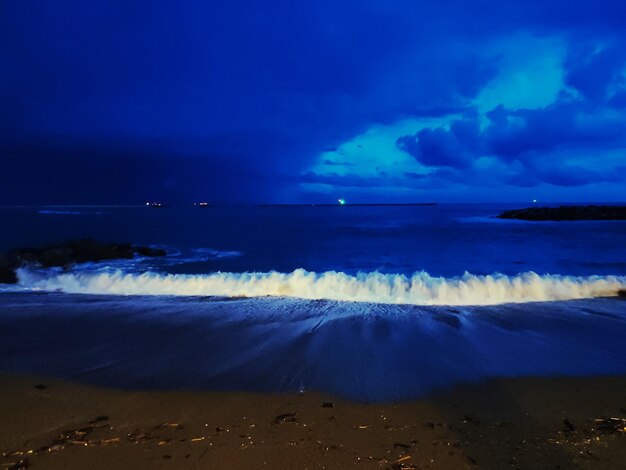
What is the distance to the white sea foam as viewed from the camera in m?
9.35

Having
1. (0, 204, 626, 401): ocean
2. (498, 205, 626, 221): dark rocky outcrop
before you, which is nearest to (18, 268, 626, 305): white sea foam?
(0, 204, 626, 401): ocean

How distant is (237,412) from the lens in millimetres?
3730

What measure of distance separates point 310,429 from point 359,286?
7.08 metres

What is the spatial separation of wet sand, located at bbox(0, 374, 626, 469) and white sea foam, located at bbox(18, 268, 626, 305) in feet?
16.5

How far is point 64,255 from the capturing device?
15398 mm

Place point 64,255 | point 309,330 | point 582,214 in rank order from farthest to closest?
point 582,214 < point 64,255 < point 309,330

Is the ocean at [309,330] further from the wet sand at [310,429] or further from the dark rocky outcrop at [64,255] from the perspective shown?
the dark rocky outcrop at [64,255]

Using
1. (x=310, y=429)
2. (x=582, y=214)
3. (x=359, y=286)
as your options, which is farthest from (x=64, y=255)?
(x=582, y=214)

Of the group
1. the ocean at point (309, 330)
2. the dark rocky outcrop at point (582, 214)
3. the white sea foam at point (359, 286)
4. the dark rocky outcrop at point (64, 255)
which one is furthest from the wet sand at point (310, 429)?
the dark rocky outcrop at point (582, 214)

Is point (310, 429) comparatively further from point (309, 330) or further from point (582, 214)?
point (582, 214)

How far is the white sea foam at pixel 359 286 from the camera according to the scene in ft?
30.7

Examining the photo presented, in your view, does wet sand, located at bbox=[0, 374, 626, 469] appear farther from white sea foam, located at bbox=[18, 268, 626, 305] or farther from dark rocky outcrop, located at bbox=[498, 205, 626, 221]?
dark rocky outcrop, located at bbox=[498, 205, 626, 221]

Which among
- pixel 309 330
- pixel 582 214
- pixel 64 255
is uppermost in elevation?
pixel 582 214

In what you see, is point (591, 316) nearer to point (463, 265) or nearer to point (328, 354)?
point (328, 354)
